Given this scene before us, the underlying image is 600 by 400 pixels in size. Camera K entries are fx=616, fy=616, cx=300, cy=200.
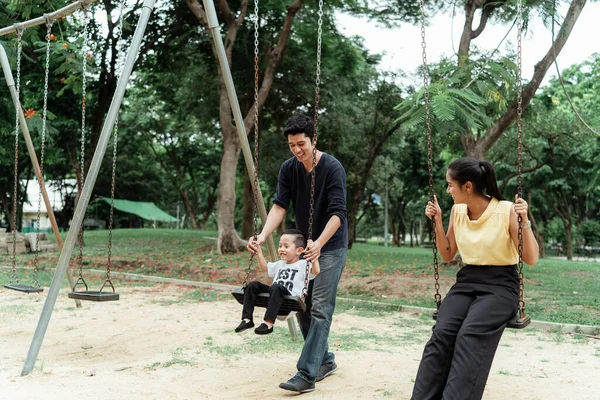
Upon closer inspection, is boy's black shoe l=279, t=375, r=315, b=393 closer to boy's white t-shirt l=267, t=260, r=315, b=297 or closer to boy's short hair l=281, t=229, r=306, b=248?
boy's white t-shirt l=267, t=260, r=315, b=297

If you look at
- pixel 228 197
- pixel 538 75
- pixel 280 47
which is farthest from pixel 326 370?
pixel 280 47

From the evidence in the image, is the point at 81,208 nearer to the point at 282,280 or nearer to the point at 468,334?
the point at 282,280

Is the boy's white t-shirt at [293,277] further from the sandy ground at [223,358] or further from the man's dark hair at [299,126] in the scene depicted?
the man's dark hair at [299,126]

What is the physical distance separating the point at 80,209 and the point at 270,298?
77.8 inches

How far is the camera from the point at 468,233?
3.75 metres

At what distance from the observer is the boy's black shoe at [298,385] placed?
423cm

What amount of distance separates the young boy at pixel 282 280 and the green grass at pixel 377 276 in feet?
16.0

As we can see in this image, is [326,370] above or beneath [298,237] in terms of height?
beneath

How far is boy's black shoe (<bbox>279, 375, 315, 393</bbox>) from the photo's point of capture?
4.23m

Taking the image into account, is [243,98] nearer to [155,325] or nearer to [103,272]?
[103,272]

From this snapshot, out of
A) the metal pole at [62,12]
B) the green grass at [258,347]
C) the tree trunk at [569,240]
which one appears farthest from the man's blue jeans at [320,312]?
the tree trunk at [569,240]

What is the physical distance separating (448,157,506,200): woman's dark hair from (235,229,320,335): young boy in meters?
1.14

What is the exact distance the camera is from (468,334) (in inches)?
134

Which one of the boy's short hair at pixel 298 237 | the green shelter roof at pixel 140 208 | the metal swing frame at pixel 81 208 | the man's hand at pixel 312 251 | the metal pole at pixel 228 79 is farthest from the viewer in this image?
the green shelter roof at pixel 140 208
